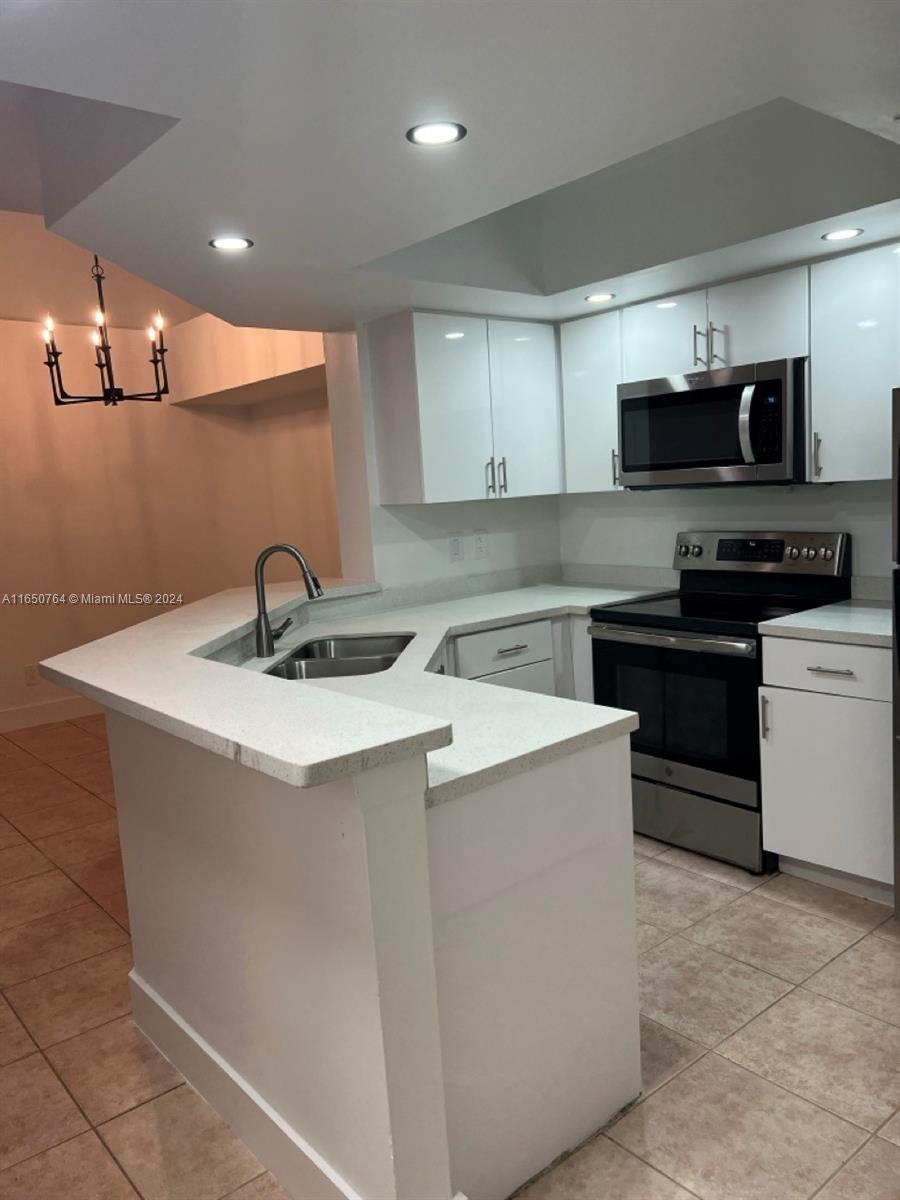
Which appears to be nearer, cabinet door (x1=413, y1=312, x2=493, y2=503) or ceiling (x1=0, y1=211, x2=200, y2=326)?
cabinet door (x1=413, y1=312, x2=493, y2=503)

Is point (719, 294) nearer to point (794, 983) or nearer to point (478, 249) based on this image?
point (478, 249)

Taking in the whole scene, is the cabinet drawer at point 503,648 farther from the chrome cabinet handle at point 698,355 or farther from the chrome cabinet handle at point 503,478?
the chrome cabinet handle at point 698,355

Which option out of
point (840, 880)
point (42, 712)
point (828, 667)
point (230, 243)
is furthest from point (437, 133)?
point (42, 712)

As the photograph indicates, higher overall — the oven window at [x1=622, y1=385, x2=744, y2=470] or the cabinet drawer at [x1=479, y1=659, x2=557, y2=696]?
the oven window at [x1=622, y1=385, x2=744, y2=470]

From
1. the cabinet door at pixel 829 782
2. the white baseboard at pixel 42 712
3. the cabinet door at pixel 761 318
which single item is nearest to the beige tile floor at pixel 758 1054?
the cabinet door at pixel 829 782

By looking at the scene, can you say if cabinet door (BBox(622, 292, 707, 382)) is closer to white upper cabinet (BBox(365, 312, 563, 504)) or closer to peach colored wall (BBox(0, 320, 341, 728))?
white upper cabinet (BBox(365, 312, 563, 504))

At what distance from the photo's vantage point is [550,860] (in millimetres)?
1756

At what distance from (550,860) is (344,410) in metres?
2.57

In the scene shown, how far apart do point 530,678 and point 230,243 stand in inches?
76.5

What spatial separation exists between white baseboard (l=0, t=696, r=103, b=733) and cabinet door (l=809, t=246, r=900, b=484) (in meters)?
4.41

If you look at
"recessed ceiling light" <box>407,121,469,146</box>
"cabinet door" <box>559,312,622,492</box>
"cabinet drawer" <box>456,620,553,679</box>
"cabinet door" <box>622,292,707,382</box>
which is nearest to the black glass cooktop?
"cabinet drawer" <box>456,620,553,679</box>

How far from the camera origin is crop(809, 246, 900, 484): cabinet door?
2848 millimetres

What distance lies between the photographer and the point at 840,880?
292 centimetres

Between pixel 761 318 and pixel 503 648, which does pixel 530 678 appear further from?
pixel 761 318
